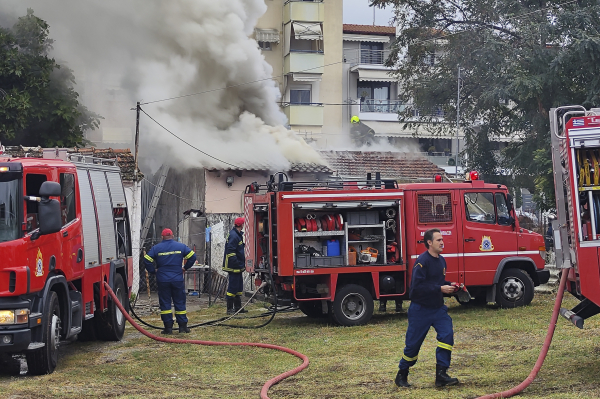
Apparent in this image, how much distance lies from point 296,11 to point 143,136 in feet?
52.1

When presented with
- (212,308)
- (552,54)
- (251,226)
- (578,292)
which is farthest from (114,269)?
(552,54)

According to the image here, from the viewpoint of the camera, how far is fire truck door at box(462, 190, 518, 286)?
13633 millimetres

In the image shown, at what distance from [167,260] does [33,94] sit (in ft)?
30.7

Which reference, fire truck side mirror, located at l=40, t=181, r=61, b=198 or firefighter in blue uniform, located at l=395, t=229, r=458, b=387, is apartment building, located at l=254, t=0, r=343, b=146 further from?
firefighter in blue uniform, located at l=395, t=229, r=458, b=387

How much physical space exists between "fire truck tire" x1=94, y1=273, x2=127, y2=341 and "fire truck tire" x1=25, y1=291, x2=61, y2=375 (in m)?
3.00

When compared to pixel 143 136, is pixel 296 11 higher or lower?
higher

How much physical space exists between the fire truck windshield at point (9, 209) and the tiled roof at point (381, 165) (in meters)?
18.2

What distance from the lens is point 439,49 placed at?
88.4ft

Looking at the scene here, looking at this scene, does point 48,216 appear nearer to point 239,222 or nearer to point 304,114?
point 239,222

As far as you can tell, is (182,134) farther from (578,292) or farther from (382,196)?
(578,292)

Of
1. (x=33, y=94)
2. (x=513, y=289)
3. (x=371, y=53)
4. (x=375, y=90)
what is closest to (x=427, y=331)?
(x=513, y=289)

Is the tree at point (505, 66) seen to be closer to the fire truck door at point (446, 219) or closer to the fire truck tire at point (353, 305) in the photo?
the fire truck door at point (446, 219)

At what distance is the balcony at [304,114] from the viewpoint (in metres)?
37.6

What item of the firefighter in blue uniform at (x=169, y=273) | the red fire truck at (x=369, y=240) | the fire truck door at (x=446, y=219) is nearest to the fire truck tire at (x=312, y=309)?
the red fire truck at (x=369, y=240)
